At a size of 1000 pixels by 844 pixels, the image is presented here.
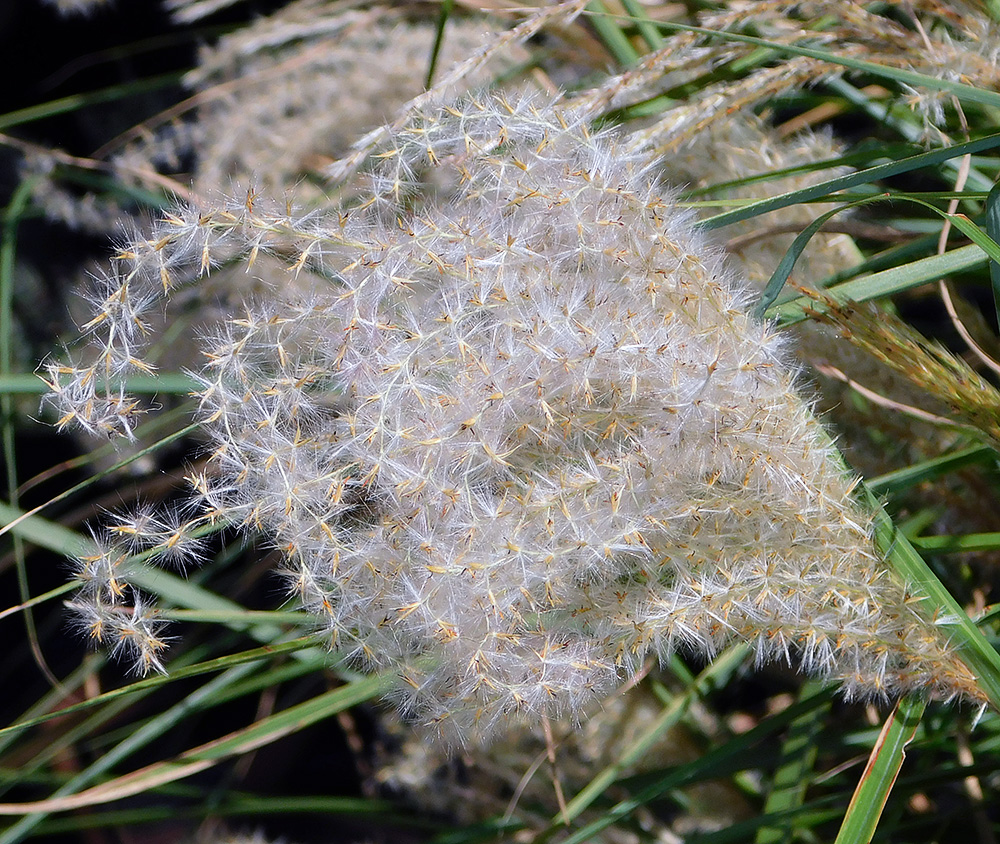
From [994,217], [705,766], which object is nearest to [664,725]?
[705,766]

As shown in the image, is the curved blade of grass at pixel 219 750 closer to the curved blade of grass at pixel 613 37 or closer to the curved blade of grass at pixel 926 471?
the curved blade of grass at pixel 926 471

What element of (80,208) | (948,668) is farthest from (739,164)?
(80,208)

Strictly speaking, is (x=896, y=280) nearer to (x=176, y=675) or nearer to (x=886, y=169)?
(x=886, y=169)

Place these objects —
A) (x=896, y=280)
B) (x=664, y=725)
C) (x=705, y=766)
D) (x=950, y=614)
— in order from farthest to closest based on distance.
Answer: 1. (x=664, y=725)
2. (x=705, y=766)
3. (x=896, y=280)
4. (x=950, y=614)

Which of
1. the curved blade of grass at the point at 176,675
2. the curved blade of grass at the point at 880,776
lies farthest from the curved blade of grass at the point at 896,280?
the curved blade of grass at the point at 176,675

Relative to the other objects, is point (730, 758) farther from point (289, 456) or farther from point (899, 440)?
point (289, 456)

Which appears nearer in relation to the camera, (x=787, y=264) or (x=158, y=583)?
(x=787, y=264)

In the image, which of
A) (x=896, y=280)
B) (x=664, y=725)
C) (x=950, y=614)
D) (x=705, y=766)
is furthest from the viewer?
(x=664, y=725)
